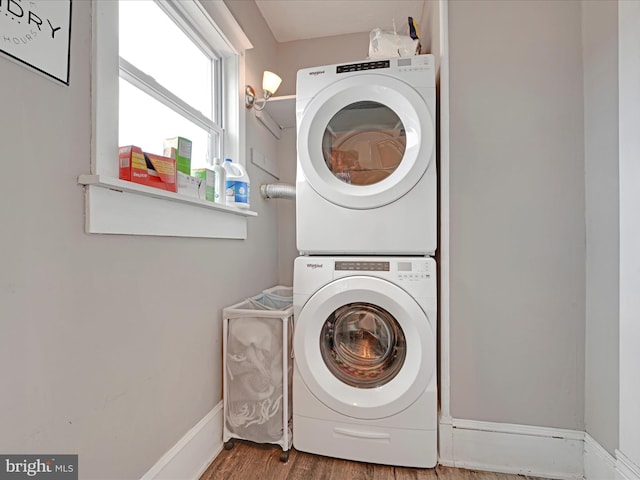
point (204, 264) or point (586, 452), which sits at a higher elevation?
point (204, 264)

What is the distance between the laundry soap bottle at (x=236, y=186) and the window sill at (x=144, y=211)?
0.34 ft

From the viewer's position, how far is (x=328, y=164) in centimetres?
144

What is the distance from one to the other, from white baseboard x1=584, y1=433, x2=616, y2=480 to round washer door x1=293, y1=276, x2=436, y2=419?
0.64 meters

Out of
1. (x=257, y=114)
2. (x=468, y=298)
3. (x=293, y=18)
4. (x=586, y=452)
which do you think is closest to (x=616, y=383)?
(x=586, y=452)

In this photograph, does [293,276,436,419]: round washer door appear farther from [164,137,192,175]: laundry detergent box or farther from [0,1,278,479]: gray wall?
[164,137,192,175]: laundry detergent box

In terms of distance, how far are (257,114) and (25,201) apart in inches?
55.3

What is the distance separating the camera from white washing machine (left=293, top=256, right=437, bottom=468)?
122cm

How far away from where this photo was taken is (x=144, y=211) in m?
0.95

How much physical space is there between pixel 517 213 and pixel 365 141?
71 centimetres

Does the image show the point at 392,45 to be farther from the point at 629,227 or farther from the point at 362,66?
the point at 629,227

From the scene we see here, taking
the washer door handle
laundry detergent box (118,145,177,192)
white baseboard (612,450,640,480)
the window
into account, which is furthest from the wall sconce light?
white baseboard (612,450,640,480)

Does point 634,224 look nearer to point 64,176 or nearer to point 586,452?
point 586,452

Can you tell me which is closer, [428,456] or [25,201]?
[25,201]

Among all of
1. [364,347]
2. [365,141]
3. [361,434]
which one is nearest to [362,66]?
[365,141]
